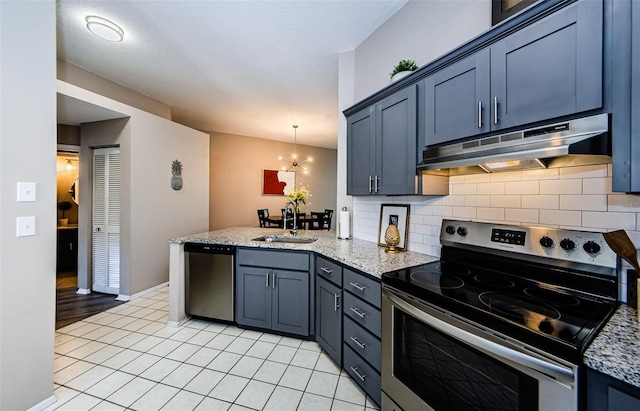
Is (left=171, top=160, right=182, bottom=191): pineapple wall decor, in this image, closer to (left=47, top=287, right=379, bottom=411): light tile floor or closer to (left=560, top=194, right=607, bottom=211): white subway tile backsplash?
(left=47, top=287, right=379, bottom=411): light tile floor

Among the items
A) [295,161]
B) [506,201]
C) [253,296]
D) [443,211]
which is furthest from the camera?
[295,161]

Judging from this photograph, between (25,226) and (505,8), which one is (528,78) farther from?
(25,226)

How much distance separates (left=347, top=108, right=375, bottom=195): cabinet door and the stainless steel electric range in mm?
908

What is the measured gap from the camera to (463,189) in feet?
5.94

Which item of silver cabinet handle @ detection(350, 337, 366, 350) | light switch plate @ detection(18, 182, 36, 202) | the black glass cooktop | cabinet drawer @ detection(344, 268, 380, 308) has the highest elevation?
light switch plate @ detection(18, 182, 36, 202)

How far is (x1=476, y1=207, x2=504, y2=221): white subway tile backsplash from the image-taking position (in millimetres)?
1577

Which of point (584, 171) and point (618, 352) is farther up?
point (584, 171)

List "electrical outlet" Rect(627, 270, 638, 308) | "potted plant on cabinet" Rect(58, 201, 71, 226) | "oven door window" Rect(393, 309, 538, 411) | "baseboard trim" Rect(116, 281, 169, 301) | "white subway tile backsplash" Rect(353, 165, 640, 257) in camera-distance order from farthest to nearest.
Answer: "potted plant on cabinet" Rect(58, 201, 71, 226)
"baseboard trim" Rect(116, 281, 169, 301)
"white subway tile backsplash" Rect(353, 165, 640, 257)
"electrical outlet" Rect(627, 270, 638, 308)
"oven door window" Rect(393, 309, 538, 411)

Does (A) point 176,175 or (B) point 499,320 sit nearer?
(B) point 499,320

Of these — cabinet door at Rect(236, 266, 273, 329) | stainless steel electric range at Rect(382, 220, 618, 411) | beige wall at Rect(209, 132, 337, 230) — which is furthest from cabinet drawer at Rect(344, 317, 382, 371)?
beige wall at Rect(209, 132, 337, 230)

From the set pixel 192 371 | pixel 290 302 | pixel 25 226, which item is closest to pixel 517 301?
pixel 290 302

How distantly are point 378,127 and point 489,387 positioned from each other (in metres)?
1.78

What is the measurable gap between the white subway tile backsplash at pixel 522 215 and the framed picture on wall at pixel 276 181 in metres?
5.82

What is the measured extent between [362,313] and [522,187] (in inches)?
48.3
